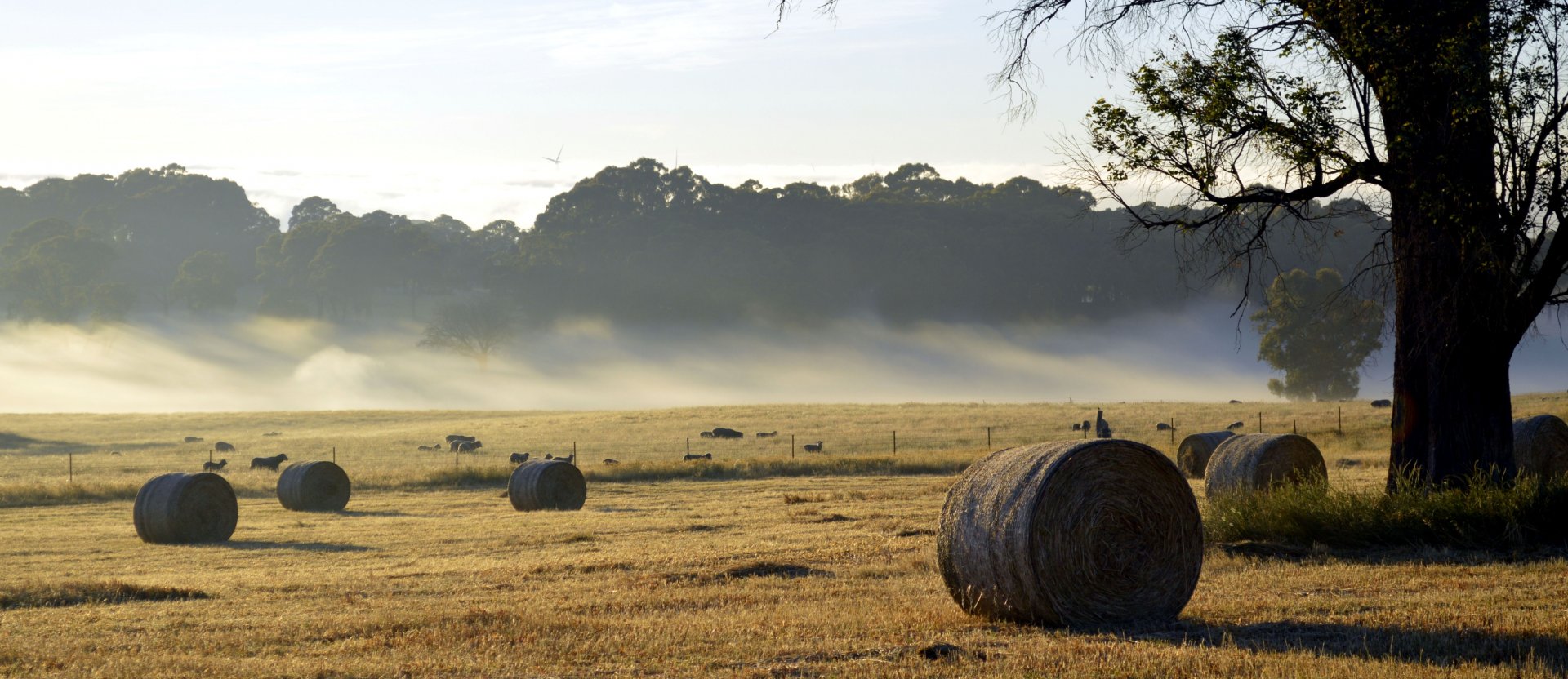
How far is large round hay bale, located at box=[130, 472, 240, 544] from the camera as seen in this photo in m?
21.8

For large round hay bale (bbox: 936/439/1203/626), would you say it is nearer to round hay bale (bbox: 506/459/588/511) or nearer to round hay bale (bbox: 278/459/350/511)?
round hay bale (bbox: 506/459/588/511)

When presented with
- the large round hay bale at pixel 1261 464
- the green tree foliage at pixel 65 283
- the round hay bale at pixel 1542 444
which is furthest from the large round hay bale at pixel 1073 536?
the green tree foliage at pixel 65 283

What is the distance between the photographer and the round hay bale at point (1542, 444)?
68.4 feet

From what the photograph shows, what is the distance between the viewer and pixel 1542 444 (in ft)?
69.3

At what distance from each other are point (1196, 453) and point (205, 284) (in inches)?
4554

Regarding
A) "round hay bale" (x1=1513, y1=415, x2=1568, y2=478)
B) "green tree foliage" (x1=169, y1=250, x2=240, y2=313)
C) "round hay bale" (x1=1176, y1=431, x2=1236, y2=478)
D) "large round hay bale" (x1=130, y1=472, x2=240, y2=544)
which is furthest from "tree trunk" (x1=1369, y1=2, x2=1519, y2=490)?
"green tree foliage" (x1=169, y1=250, x2=240, y2=313)

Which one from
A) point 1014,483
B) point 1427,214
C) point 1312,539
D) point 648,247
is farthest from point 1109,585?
point 648,247

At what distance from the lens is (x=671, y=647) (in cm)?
973

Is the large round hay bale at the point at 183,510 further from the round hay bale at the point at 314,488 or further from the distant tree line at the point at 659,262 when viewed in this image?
the distant tree line at the point at 659,262

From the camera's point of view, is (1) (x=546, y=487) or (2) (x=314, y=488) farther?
(2) (x=314, y=488)

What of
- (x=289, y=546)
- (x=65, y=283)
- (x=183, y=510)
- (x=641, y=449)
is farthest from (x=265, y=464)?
(x=65, y=283)

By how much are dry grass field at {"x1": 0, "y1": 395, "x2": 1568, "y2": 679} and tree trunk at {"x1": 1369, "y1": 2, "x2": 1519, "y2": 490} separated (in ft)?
8.89

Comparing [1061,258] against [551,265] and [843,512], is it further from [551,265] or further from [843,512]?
[843,512]

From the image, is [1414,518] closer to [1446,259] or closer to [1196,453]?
[1446,259]
